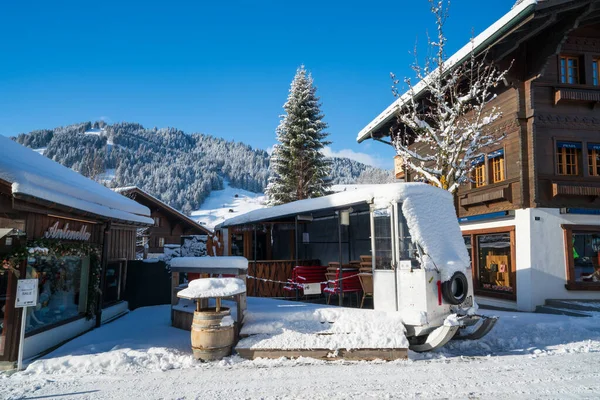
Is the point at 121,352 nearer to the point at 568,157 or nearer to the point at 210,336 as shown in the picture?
the point at 210,336

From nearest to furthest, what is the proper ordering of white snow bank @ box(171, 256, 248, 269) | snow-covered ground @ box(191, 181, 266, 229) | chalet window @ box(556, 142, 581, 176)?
white snow bank @ box(171, 256, 248, 269)
chalet window @ box(556, 142, 581, 176)
snow-covered ground @ box(191, 181, 266, 229)

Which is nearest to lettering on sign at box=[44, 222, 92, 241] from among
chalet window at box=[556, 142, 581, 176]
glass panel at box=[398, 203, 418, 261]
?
glass panel at box=[398, 203, 418, 261]

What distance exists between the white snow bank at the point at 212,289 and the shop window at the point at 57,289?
2.80m

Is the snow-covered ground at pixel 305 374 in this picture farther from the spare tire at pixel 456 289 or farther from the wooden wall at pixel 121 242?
the wooden wall at pixel 121 242

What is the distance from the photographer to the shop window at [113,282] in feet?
38.7

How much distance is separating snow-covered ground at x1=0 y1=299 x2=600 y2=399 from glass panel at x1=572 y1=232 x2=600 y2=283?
17.9ft

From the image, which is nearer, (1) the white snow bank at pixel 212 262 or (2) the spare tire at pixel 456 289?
(2) the spare tire at pixel 456 289

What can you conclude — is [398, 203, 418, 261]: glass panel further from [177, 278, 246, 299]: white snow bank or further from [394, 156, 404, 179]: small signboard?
[394, 156, 404, 179]: small signboard

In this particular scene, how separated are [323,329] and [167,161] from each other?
473 feet

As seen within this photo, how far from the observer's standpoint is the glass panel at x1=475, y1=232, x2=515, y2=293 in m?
14.3

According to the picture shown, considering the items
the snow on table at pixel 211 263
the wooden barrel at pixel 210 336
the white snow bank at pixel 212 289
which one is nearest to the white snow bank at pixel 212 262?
the snow on table at pixel 211 263

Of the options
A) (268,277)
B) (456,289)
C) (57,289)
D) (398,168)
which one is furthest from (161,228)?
(456,289)

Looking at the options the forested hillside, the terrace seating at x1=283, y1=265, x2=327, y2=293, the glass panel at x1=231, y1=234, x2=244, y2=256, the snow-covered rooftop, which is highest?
the forested hillside

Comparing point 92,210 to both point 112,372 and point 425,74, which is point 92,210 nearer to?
point 112,372
